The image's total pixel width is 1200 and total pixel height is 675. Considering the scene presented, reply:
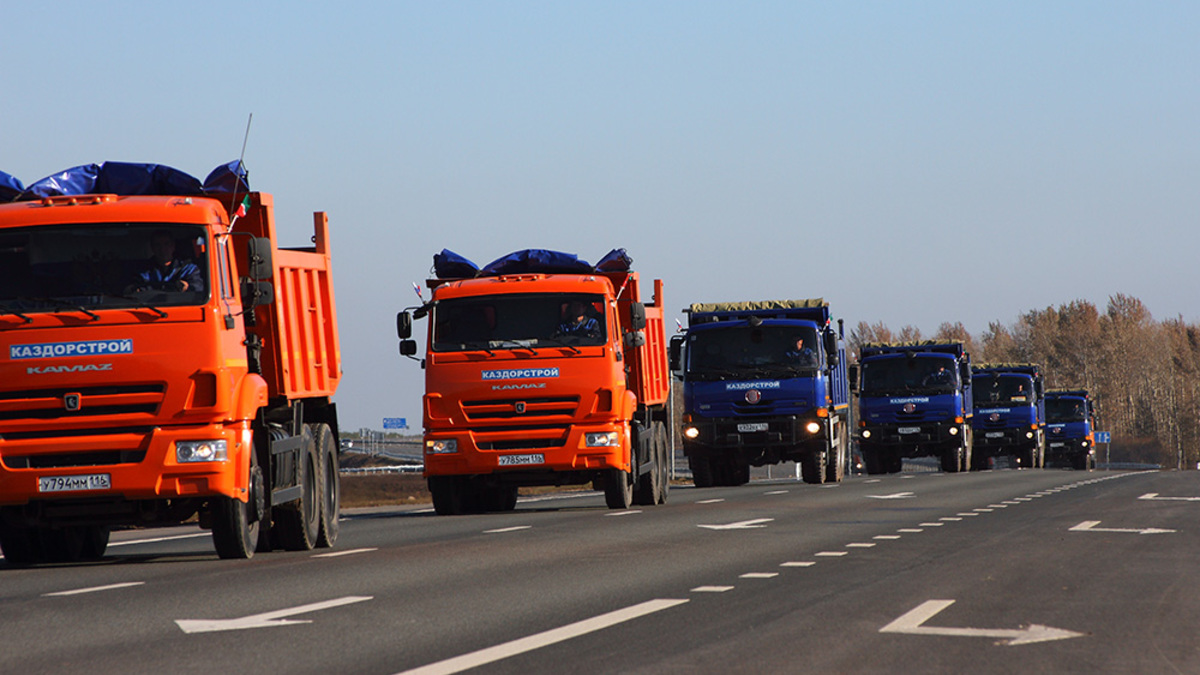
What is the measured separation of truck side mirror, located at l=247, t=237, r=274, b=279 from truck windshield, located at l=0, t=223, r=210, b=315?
37cm

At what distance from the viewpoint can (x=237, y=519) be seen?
13.2m

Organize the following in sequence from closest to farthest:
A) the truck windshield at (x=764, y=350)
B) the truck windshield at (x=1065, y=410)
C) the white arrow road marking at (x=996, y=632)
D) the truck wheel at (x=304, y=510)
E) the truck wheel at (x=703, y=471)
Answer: the white arrow road marking at (x=996, y=632) < the truck wheel at (x=304, y=510) < the truck windshield at (x=764, y=350) < the truck wheel at (x=703, y=471) < the truck windshield at (x=1065, y=410)

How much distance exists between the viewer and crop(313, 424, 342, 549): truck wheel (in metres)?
15.6

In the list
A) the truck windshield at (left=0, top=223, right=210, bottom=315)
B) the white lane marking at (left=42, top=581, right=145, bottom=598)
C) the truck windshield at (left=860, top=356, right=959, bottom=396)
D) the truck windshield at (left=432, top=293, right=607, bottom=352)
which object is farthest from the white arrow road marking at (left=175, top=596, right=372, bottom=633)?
the truck windshield at (left=860, top=356, right=959, bottom=396)

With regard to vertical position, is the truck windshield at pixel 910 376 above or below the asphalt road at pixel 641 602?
above

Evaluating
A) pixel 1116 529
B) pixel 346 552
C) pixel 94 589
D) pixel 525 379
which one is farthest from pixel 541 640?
pixel 525 379

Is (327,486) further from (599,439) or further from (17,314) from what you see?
(599,439)

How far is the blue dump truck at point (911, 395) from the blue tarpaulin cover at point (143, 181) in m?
29.5

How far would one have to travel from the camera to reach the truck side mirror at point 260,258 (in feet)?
41.9

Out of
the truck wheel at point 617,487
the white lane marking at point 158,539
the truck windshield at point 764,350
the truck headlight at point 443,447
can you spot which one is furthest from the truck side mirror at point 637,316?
the truck windshield at point 764,350

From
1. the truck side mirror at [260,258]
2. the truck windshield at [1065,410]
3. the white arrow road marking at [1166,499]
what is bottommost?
the white arrow road marking at [1166,499]

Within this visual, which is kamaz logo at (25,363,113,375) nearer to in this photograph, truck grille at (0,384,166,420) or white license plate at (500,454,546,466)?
truck grille at (0,384,166,420)

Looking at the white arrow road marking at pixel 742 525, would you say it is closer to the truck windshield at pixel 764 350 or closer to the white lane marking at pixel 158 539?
the white lane marking at pixel 158 539

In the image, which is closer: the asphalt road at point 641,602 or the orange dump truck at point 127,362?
the asphalt road at point 641,602
